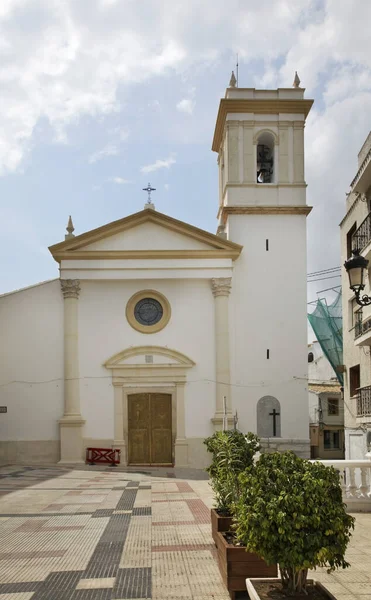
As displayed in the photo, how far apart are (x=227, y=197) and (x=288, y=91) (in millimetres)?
4572

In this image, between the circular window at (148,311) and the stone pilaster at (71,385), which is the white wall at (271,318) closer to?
the circular window at (148,311)

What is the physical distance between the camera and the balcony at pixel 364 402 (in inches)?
790

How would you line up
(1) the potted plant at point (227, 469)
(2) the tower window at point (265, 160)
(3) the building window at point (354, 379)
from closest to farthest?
1. (1) the potted plant at point (227, 469)
2. (3) the building window at point (354, 379)
3. (2) the tower window at point (265, 160)

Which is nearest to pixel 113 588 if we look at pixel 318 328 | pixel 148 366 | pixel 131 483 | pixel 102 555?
pixel 102 555

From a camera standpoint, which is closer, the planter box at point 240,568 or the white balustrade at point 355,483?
the planter box at point 240,568

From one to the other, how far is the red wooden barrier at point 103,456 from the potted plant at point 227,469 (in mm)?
15463

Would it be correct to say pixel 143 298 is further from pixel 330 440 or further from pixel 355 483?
pixel 330 440

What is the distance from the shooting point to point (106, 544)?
862 cm

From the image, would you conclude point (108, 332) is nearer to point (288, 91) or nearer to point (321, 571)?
point (288, 91)

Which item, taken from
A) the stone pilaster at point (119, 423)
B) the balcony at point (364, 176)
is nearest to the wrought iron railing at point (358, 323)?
the balcony at point (364, 176)

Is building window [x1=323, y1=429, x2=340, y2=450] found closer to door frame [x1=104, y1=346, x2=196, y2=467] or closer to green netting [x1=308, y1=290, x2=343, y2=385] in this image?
green netting [x1=308, y1=290, x2=343, y2=385]

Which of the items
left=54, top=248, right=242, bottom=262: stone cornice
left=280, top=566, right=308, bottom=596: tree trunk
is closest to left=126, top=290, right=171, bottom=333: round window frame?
left=54, top=248, right=242, bottom=262: stone cornice

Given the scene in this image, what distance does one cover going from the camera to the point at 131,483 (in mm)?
17078

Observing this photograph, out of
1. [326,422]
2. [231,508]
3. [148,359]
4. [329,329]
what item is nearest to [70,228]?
[148,359]
